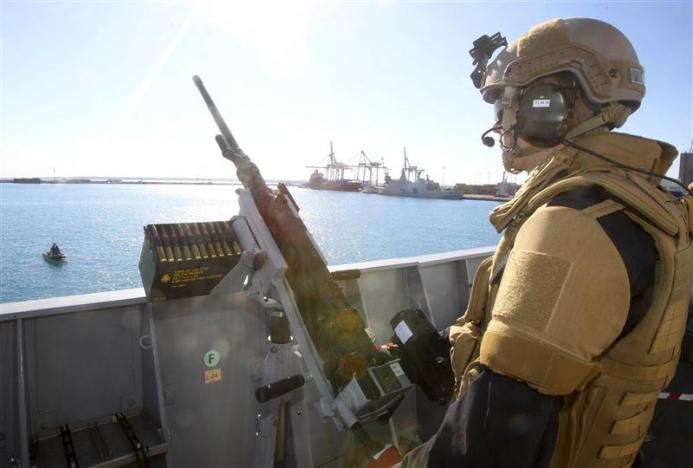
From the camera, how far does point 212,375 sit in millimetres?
3076

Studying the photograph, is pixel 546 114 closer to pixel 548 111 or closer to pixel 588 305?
pixel 548 111

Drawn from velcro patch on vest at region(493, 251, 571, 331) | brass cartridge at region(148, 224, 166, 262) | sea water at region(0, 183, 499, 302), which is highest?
velcro patch on vest at region(493, 251, 571, 331)

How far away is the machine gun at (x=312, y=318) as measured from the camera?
2.11 metres

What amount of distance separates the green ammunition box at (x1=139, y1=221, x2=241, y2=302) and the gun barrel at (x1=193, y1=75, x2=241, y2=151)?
0.72 metres

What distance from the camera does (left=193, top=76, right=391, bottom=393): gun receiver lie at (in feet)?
7.29

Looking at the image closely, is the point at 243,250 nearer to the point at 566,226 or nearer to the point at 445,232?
the point at 566,226

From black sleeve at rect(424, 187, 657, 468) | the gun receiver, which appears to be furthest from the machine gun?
black sleeve at rect(424, 187, 657, 468)

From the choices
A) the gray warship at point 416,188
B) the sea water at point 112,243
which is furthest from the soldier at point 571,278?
the gray warship at point 416,188

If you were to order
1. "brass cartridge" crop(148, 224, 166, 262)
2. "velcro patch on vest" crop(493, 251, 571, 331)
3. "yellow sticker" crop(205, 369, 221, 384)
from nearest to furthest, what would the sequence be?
1. "velcro patch on vest" crop(493, 251, 571, 331)
2. "brass cartridge" crop(148, 224, 166, 262)
3. "yellow sticker" crop(205, 369, 221, 384)

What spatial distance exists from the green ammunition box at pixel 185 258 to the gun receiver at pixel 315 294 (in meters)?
0.35

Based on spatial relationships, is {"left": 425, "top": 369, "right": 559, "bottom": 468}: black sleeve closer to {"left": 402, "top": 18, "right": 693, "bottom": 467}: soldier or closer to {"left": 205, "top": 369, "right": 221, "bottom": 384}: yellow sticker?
{"left": 402, "top": 18, "right": 693, "bottom": 467}: soldier

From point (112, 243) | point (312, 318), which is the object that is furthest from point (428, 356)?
point (112, 243)

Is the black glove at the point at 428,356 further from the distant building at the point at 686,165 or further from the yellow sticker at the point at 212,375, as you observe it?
the distant building at the point at 686,165

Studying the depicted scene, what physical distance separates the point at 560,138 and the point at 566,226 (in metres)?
0.50
